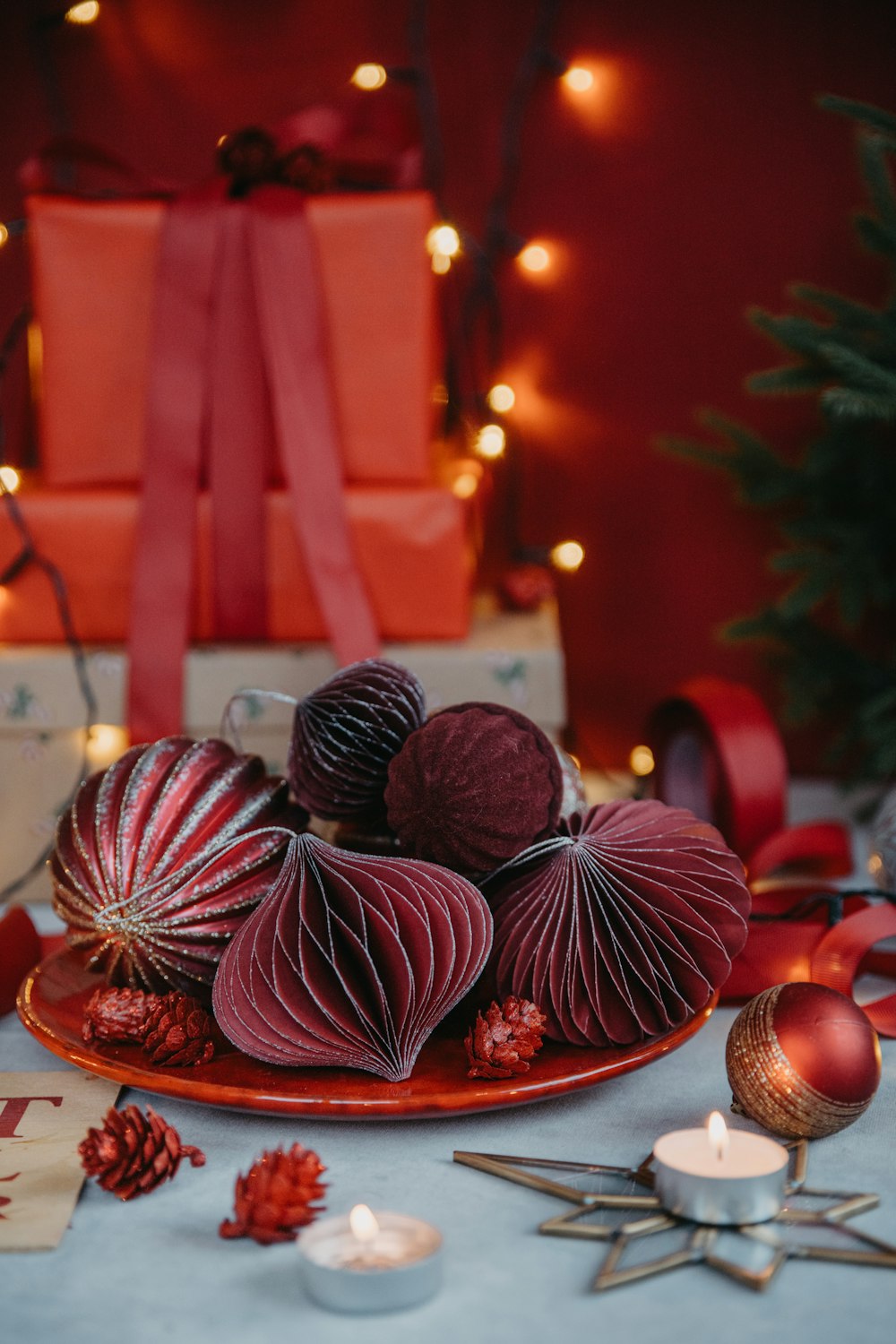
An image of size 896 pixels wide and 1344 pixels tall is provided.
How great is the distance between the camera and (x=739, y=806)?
107 centimetres

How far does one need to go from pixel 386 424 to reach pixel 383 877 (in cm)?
52

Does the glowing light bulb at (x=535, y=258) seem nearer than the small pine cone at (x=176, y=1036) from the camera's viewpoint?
No

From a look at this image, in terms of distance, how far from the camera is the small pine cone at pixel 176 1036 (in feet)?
2.16

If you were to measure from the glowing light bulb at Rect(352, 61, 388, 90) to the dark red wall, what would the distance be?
25 millimetres

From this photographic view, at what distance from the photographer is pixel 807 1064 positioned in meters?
0.62

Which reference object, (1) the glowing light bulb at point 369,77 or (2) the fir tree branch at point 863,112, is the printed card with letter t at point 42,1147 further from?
(1) the glowing light bulb at point 369,77

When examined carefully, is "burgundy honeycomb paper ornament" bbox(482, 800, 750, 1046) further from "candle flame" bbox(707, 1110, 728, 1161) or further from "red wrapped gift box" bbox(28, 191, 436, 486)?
"red wrapped gift box" bbox(28, 191, 436, 486)

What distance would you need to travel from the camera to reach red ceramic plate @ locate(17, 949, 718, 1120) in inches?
24.2

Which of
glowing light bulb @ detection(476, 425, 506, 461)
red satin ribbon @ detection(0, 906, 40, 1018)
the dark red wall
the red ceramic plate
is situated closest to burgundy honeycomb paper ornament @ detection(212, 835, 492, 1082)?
the red ceramic plate

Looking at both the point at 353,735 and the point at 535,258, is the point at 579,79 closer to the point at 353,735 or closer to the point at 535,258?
the point at 535,258

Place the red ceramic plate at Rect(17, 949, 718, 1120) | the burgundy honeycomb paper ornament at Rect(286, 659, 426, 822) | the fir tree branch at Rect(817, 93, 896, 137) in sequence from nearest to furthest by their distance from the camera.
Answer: the red ceramic plate at Rect(17, 949, 718, 1120) → the burgundy honeycomb paper ornament at Rect(286, 659, 426, 822) → the fir tree branch at Rect(817, 93, 896, 137)

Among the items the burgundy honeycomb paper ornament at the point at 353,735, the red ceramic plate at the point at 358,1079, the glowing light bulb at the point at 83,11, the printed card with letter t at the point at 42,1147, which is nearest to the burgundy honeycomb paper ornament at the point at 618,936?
the red ceramic plate at the point at 358,1079

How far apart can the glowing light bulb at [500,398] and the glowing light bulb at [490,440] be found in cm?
6

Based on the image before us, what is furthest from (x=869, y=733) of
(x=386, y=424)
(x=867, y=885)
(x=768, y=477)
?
(x=386, y=424)
